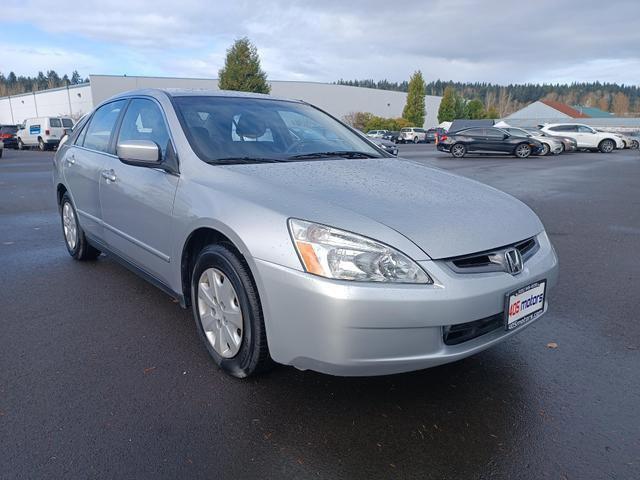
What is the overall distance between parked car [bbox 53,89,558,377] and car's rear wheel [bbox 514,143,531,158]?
22423mm

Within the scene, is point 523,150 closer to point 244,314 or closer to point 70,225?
point 70,225

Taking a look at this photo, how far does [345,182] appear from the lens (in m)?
2.82

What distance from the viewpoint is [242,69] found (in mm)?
34188

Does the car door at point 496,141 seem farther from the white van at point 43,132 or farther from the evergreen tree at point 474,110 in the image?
the evergreen tree at point 474,110

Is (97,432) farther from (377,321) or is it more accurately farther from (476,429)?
(476,429)

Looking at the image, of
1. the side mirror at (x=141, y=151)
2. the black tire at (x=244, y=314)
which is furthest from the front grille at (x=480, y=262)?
the side mirror at (x=141, y=151)

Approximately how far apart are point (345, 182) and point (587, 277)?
3.13m

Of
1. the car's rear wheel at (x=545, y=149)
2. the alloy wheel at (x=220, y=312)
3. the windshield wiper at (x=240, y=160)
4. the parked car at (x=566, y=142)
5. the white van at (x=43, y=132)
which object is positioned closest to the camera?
the alloy wheel at (x=220, y=312)

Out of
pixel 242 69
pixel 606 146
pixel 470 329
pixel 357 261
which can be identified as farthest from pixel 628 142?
pixel 357 261

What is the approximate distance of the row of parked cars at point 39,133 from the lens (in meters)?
27.5

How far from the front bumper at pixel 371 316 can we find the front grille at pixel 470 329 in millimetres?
31

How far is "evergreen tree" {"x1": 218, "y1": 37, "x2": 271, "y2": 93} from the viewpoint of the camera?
1348 inches

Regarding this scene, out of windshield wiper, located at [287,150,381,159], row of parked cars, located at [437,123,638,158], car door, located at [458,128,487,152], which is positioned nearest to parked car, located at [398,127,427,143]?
row of parked cars, located at [437,123,638,158]

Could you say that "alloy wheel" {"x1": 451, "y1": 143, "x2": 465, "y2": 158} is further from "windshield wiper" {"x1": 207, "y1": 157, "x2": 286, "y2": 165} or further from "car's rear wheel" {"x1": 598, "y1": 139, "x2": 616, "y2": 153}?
"windshield wiper" {"x1": 207, "y1": 157, "x2": 286, "y2": 165}
